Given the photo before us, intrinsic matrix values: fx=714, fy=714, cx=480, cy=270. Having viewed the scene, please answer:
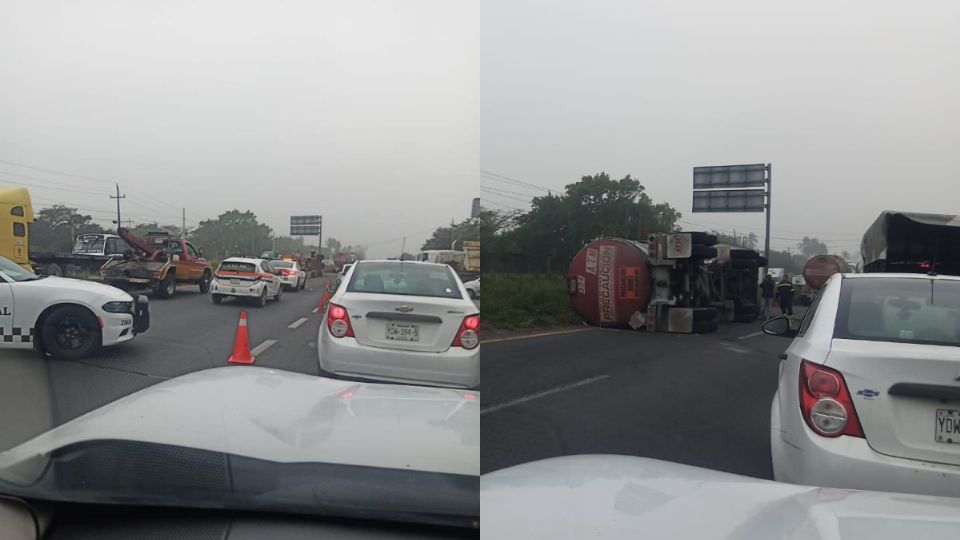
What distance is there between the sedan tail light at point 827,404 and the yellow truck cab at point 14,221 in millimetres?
3720

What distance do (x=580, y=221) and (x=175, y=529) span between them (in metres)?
1.71

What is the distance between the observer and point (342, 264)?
13.3 feet

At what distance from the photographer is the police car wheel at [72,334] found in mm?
3857

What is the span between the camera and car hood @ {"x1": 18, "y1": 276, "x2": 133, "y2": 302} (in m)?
3.80

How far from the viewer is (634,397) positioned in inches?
137

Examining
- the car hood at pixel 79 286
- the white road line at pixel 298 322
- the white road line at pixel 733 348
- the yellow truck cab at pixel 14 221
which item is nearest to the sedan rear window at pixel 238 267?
the white road line at pixel 298 322

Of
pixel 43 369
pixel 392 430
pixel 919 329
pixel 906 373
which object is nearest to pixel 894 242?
pixel 919 329

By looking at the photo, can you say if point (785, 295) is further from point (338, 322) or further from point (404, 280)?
point (338, 322)

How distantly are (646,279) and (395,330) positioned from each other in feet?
4.93

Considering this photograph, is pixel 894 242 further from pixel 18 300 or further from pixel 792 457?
pixel 18 300

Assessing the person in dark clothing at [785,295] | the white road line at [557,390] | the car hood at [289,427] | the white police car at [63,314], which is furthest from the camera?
the white police car at [63,314]

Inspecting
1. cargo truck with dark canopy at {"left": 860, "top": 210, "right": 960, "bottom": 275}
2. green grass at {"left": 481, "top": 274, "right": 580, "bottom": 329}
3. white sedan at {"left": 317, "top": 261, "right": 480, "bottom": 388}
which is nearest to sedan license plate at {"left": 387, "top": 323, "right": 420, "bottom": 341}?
white sedan at {"left": 317, "top": 261, "right": 480, "bottom": 388}

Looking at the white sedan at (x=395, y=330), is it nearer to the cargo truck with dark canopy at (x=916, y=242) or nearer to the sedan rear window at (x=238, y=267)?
the sedan rear window at (x=238, y=267)

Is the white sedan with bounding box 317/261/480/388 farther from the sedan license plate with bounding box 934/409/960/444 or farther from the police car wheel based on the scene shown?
the sedan license plate with bounding box 934/409/960/444
